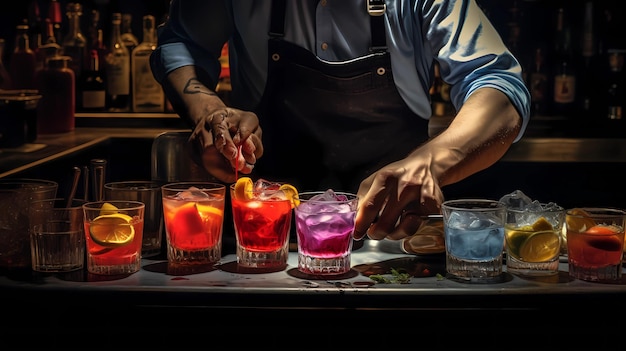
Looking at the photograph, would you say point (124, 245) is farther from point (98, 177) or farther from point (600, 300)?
point (600, 300)

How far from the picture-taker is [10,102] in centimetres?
305

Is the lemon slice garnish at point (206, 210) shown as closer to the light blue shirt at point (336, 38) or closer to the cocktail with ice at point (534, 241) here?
the cocktail with ice at point (534, 241)

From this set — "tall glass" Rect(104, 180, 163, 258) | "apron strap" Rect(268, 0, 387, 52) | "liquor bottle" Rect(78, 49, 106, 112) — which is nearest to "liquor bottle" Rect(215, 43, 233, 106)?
"liquor bottle" Rect(78, 49, 106, 112)

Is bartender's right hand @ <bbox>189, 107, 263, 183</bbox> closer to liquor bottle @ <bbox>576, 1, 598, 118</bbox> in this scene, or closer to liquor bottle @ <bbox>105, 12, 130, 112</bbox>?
liquor bottle @ <bbox>105, 12, 130, 112</bbox>

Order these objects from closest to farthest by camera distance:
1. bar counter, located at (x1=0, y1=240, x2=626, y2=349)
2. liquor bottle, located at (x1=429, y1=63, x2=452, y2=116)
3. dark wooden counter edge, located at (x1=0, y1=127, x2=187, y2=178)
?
bar counter, located at (x1=0, y1=240, x2=626, y2=349) < dark wooden counter edge, located at (x1=0, y1=127, x2=187, y2=178) < liquor bottle, located at (x1=429, y1=63, x2=452, y2=116)

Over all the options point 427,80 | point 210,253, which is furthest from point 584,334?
point 427,80

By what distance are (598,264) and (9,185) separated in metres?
1.11

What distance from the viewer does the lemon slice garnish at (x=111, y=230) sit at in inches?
61.8

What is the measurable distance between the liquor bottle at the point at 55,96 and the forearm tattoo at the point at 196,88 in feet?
4.42

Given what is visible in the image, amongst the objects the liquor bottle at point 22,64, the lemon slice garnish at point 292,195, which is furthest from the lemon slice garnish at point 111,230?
the liquor bottle at point 22,64

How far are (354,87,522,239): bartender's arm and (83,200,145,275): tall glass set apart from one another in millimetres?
410

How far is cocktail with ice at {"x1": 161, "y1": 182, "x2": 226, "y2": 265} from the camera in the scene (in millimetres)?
1635

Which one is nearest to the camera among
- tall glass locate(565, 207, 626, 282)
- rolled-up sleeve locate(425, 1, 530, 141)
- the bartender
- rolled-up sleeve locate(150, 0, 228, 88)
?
tall glass locate(565, 207, 626, 282)

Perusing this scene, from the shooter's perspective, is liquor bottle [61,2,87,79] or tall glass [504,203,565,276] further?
liquor bottle [61,2,87,79]
